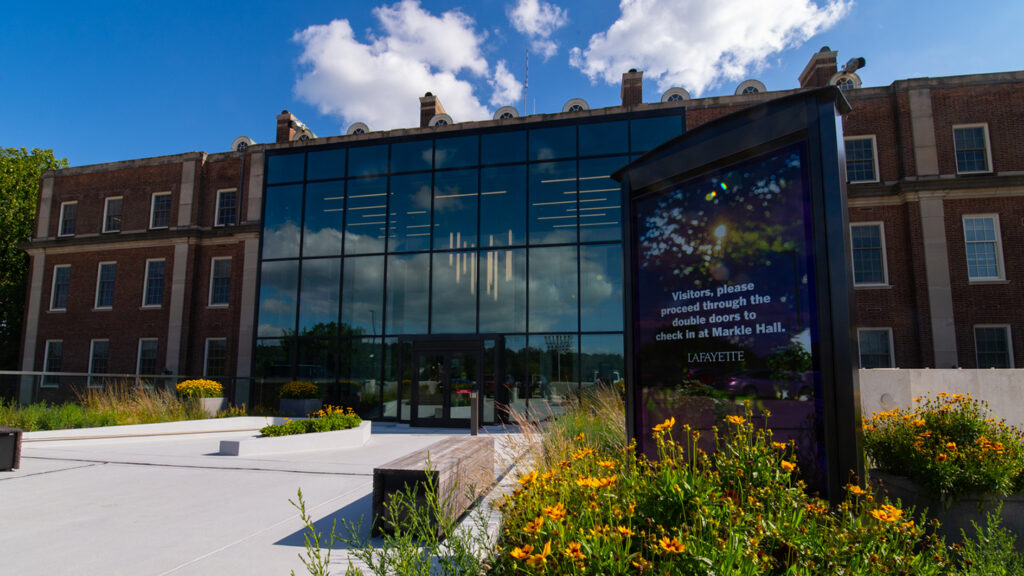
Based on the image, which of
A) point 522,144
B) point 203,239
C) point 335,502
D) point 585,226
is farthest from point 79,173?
point 335,502

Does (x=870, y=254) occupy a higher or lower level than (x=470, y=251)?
lower

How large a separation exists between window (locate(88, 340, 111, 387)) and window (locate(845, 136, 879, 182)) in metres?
29.6

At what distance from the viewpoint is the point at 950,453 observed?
421 cm

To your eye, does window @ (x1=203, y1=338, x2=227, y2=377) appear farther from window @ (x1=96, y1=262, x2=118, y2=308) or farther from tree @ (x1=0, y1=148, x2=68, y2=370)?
tree @ (x1=0, y1=148, x2=68, y2=370)

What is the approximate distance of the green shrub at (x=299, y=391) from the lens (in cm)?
1923

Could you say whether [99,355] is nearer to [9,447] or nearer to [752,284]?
[9,447]

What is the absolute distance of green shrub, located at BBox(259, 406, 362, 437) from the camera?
11.7 metres

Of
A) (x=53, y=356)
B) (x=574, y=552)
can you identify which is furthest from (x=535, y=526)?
(x=53, y=356)

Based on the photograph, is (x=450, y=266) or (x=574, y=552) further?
(x=450, y=266)

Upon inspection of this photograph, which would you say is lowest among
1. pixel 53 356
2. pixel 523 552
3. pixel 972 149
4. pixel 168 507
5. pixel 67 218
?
pixel 168 507

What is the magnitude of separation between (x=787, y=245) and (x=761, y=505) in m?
2.17

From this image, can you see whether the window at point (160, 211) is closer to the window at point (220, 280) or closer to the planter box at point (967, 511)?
the window at point (220, 280)

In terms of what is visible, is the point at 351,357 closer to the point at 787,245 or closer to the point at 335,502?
the point at 335,502

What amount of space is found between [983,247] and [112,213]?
111ft
